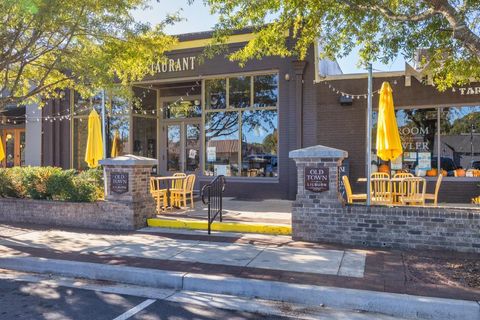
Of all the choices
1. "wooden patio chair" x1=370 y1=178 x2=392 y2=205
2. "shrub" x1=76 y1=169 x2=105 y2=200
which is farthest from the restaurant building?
"wooden patio chair" x1=370 y1=178 x2=392 y2=205

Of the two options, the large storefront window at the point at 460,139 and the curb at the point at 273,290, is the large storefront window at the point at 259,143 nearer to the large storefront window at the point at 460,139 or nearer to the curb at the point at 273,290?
the large storefront window at the point at 460,139

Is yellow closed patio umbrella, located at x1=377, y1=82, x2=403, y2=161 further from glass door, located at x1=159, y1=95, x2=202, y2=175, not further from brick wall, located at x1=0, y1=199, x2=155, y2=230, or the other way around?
glass door, located at x1=159, y1=95, x2=202, y2=175

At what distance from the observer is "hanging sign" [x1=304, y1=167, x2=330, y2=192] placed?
7.99 meters

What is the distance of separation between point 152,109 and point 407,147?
935cm

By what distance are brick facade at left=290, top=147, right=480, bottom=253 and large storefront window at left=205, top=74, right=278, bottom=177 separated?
5603 millimetres

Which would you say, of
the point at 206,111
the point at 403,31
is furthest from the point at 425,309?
the point at 206,111

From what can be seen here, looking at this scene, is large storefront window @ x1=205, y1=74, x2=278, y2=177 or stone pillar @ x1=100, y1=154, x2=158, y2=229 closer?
stone pillar @ x1=100, y1=154, x2=158, y2=229

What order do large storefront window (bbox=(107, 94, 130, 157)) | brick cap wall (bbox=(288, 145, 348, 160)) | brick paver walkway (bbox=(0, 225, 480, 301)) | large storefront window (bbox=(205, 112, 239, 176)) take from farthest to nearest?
large storefront window (bbox=(107, 94, 130, 157)) → large storefront window (bbox=(205, 112, 239, 176)) → brick cap wall (bbox=(288, 145, 348, 160)) → brick paver walkway (bbox=(0, 225, 480, 301))

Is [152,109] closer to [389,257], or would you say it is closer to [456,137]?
[456,137]

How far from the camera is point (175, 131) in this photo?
16422 mm

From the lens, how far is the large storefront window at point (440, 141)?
12.3 meters

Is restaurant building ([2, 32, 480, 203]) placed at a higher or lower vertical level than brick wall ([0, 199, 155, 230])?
higher

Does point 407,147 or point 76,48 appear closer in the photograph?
point 76,48

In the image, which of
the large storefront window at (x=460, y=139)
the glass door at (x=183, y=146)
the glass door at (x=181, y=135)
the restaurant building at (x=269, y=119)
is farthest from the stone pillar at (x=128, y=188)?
the large storefront window at (x=460, y=139)
